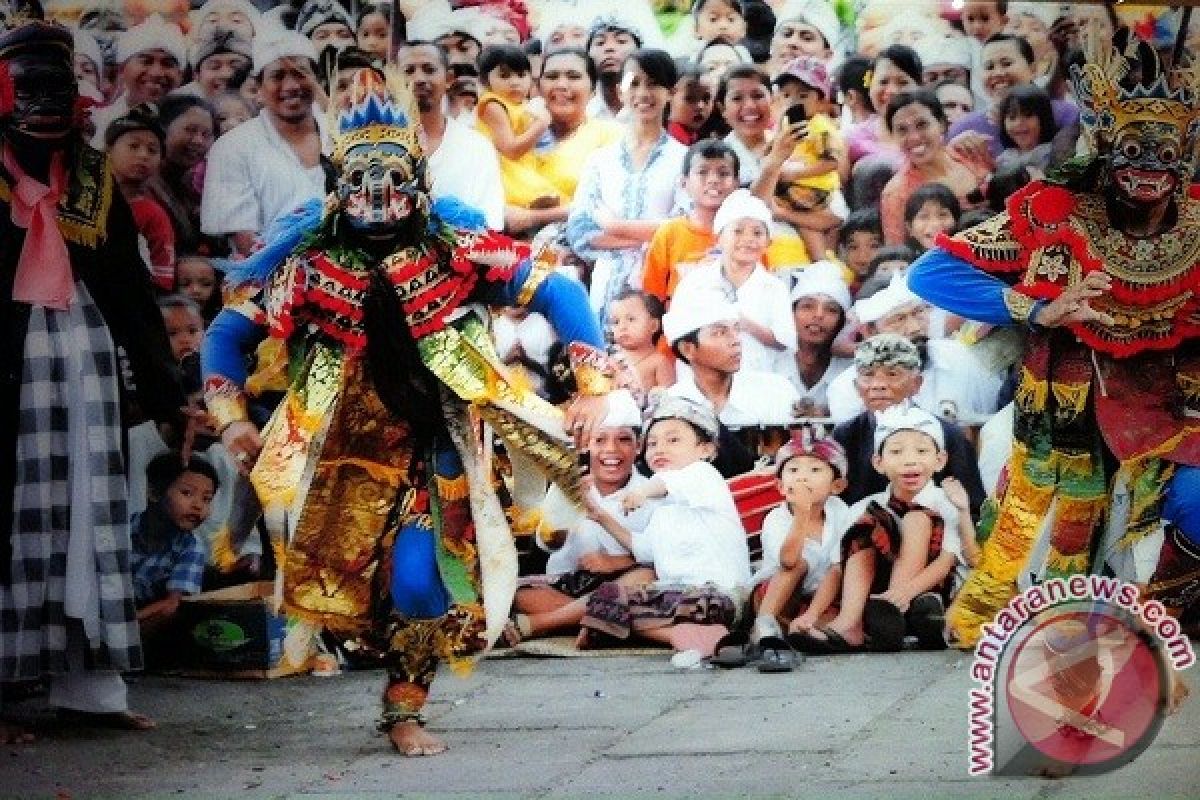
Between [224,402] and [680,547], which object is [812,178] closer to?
[680,547]

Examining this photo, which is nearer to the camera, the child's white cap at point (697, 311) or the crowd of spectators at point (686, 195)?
the crowd of spectators at point (686, 195)

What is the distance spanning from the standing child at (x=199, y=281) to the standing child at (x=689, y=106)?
4.67 feet

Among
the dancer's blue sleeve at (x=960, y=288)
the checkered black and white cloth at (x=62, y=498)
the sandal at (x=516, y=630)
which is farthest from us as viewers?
the sandal at (x=516, y=630)

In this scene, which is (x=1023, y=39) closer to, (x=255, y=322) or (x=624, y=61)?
(x=624, y=61)

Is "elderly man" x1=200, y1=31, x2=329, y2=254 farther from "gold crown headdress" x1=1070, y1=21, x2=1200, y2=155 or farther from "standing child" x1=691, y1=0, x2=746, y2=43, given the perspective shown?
"gold crown headdress" x1=1070, y1=21, x2=1200, y2=155

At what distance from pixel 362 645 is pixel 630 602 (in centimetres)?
112

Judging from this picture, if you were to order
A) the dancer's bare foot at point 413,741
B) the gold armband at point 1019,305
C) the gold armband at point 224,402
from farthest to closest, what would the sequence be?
the gold armband at point 1019,305, the gold armband at point 224,402, the dancer's bare foot at point 413,741

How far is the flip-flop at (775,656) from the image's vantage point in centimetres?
670

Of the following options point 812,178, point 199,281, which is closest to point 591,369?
point 812,178

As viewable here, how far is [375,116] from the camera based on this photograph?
582cm

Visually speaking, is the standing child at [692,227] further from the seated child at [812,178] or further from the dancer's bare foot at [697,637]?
the dancer's bare foot at [697,637]

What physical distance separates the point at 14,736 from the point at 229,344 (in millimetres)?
1205

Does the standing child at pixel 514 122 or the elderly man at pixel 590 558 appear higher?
the standing child at pixel 514 122

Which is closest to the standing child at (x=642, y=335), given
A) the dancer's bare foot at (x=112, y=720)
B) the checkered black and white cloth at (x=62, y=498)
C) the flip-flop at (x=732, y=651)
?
the flip-flop at (x=732, y=651)
